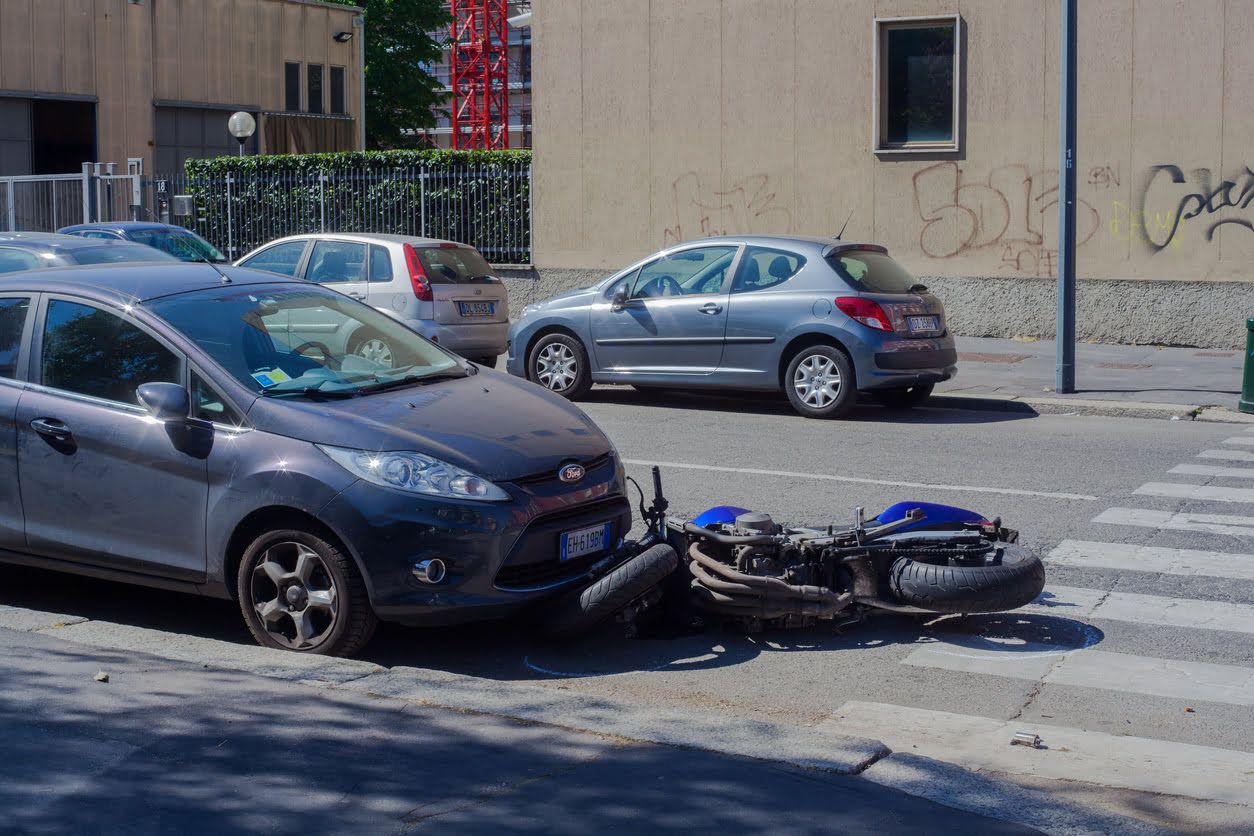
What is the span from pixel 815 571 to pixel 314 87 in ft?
130

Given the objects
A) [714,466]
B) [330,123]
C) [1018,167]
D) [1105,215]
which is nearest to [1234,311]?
[1105,215]

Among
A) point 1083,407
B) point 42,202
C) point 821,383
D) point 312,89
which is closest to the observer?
point 821,383

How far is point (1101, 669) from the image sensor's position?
20.1 ft

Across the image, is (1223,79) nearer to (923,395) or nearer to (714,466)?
(923,395)

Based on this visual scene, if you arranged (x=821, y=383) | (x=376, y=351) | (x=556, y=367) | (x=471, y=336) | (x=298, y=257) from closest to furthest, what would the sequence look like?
(x=376, y=351), (x=821, y=383), (x=556, y=367), (x=471, y=336), (x=298, y=257)

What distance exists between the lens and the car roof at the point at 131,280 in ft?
22.3

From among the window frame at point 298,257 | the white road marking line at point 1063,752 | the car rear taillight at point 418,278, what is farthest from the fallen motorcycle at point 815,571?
the window frame at point 298,257

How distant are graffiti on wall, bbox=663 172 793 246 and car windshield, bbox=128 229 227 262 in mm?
6304

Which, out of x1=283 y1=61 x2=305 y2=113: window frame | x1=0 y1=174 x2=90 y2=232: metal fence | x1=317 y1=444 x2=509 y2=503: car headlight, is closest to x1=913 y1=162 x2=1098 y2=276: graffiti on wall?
x1=317 y1=444 x2=509 y2=503: car headlight

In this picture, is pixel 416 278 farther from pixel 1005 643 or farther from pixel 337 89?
pixel 337 89

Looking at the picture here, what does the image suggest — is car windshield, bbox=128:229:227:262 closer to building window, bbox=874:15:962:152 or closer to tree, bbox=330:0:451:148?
building window, bbox=874:15:962:152

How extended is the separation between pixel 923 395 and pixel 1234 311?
19.8 feet

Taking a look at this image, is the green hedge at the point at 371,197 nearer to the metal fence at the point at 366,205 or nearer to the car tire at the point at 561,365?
the metal fence at the point at 366,205

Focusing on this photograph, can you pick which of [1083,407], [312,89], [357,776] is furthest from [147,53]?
[357,776]
